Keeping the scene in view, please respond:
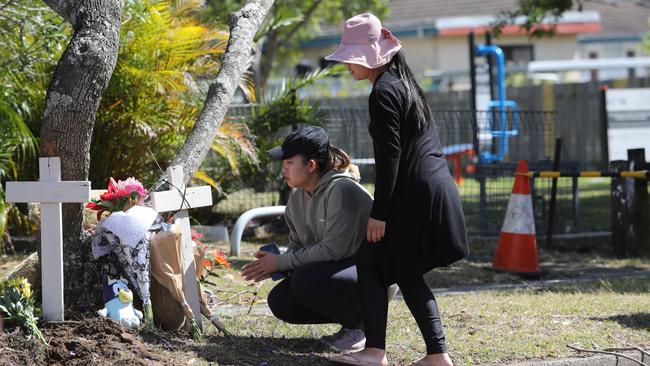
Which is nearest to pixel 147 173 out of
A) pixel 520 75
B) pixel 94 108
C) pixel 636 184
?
pixel 94 108

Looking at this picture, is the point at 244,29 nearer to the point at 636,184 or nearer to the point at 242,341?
the point at 242,341

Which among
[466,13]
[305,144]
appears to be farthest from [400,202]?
[466,13]

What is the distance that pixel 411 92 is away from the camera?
4.93 m

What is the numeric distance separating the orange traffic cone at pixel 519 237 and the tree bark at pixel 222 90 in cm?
367

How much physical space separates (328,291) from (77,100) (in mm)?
1699

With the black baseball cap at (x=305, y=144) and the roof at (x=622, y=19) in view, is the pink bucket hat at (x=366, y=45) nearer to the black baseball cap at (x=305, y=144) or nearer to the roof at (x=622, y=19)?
the black baseball cap at (x=305, y=144)

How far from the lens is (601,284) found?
8.28m

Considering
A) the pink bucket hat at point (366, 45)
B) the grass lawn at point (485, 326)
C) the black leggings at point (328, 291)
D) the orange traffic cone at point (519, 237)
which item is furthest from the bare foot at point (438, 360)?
the orange traffic cone at point (519, 237)

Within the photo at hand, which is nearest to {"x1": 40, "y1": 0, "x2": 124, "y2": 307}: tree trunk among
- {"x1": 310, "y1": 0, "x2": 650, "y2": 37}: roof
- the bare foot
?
the bare foot

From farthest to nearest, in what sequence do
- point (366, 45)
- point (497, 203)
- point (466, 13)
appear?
1. point (466, 13)
2. point (497, 203)
3. point (366, 45)

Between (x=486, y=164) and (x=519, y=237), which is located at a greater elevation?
(x=486, y=164)

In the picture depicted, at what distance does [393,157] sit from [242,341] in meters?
1.51

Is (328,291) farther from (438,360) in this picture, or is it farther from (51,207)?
(51,207)

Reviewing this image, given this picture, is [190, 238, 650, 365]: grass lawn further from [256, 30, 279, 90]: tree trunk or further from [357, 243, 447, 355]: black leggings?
[256, 30, 279, 90]: tree trunk
